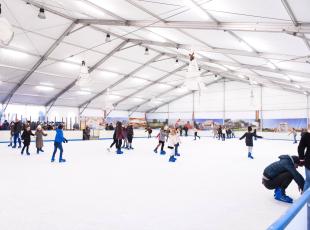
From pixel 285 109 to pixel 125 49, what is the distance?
1637cm

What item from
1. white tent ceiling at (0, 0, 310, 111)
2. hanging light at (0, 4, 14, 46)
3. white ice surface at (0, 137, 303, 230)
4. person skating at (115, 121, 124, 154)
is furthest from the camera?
person skating at (115, 121, 124, 154)

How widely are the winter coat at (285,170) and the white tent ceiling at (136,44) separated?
3.50m

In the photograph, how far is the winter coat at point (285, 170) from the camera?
3875 millimetres

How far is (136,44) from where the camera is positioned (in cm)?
1736

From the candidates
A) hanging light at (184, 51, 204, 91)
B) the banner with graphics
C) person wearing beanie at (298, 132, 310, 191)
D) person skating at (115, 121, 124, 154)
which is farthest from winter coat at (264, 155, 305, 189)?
the banner with graphics

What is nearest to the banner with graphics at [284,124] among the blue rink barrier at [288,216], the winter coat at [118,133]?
the winter coat at [118,133]

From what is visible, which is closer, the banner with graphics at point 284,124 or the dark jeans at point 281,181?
the dark jeans at point 281,181

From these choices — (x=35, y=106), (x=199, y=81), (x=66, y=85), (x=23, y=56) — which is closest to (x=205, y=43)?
(x=199, y=81)

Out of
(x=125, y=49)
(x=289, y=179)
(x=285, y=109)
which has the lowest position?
(x=289, y=179)

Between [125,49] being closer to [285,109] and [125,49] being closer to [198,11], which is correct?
[198,11]

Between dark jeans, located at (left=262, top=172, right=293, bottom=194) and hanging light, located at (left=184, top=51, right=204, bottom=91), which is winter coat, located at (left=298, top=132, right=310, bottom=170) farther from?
hanging light, located at (left=184, top=51, right=204, bottom=91)

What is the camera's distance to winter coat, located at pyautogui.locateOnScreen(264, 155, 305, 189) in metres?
3.88

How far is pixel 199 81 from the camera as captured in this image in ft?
29.9

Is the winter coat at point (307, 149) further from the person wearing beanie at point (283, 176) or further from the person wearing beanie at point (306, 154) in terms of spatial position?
the person wearing beanie at point (283, 176)
